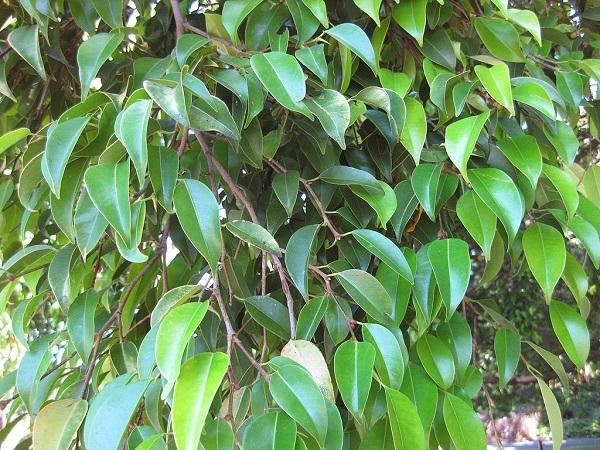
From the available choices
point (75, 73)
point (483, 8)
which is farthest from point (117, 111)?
point (483, 8)

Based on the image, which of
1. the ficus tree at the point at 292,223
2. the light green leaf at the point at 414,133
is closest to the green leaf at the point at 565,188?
the ficus tree at the point at 292,223

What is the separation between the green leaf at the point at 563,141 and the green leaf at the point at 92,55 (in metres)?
0.40

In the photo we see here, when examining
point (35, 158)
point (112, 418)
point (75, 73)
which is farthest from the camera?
point (75, 73)

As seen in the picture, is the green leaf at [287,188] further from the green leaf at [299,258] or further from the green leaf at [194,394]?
the green leaf at [194,394]

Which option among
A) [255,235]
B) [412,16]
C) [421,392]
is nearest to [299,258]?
[255,235]

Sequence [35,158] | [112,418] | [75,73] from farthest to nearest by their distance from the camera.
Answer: [75,73] → [35,158] → [112,418]

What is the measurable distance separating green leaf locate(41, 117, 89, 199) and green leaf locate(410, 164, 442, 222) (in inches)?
10.1

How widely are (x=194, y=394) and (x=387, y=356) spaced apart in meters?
0.16

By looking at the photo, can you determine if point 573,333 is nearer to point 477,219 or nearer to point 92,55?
point 477,219

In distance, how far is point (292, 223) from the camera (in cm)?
62

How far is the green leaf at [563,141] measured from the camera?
22.0 inches

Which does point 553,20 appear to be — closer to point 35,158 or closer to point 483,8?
point 483,8

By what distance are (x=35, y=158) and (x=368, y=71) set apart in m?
0.32

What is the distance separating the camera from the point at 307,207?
0.61 m
